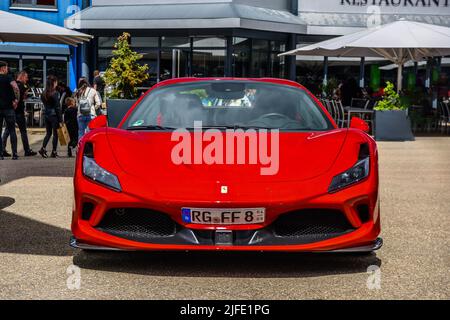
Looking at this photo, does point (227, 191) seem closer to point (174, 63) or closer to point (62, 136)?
point (62, 136)

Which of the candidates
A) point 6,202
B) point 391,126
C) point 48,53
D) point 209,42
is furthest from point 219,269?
point 48,53

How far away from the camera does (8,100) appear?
13312mm

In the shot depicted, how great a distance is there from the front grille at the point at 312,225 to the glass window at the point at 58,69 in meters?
23.5

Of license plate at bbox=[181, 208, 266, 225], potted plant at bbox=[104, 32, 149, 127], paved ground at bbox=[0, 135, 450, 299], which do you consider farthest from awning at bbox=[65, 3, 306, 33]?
license plate at bbox=[181, 208, 266, 225]

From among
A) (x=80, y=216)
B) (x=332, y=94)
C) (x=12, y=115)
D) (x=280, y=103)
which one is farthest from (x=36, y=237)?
(x=332, y=94)

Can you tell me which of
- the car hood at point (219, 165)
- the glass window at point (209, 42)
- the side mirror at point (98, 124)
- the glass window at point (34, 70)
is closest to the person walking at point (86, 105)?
the side mirror at point (98, 124)

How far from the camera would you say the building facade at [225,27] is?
993 inches

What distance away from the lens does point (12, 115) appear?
1348 cm

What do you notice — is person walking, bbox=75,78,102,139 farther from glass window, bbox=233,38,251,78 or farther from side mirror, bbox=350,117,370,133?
glass window, bbox=233,38,251,78

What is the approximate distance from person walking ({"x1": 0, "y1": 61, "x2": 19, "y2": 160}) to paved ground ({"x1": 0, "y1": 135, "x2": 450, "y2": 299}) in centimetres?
594

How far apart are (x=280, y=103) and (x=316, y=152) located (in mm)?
1162

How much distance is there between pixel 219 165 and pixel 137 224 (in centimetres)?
65
